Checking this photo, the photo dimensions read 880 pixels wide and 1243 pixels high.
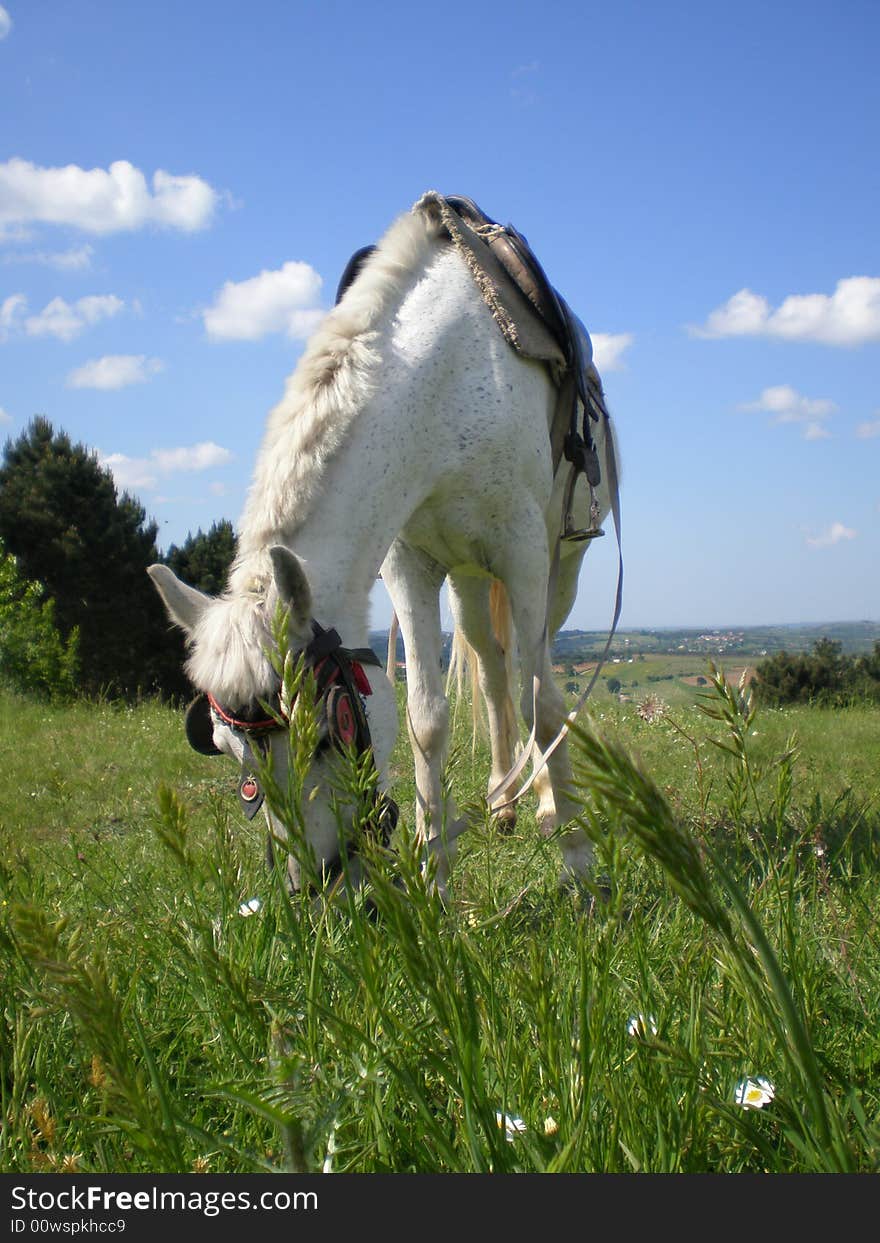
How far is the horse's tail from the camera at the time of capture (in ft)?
16.0

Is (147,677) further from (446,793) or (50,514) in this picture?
(446,793)

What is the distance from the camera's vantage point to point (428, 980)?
0.75 meters

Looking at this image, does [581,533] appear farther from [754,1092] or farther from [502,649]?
[754,1092]

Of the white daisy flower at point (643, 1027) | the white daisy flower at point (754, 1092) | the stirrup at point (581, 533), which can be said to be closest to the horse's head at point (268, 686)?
the white daisy flower at point (643, 1027)

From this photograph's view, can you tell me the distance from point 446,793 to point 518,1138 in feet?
1.48

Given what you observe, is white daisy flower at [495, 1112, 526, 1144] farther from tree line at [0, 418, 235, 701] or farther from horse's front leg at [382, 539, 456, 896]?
tree line at [0, 418, 235, 701]

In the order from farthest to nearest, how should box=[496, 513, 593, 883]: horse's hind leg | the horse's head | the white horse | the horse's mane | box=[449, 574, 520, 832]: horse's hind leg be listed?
box=[449, 574, 520, 832]: horse's hind leg, box=[496, 513, 593, 883]: horse's hind leg, the horse's mane, the white horse, the horse's head

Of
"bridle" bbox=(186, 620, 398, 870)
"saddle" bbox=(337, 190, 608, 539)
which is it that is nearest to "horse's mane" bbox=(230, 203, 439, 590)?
"bridle" bbox=(186, 620, 398, 870)

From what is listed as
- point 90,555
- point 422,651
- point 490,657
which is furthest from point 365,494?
point 90,555

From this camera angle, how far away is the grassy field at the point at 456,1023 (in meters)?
0.71

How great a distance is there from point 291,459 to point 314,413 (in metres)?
0.21

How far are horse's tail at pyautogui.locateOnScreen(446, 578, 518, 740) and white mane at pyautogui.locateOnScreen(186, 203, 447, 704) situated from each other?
1.73 meters

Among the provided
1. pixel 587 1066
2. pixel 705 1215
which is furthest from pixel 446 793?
pixel 705 1215

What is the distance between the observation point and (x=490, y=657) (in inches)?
195
